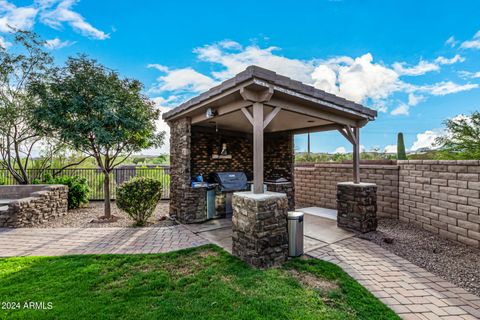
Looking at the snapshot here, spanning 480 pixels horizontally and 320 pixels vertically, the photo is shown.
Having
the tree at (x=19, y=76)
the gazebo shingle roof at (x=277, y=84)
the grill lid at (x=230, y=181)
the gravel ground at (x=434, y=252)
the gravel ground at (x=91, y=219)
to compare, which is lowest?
the gravel ground at (x=434, y=252)

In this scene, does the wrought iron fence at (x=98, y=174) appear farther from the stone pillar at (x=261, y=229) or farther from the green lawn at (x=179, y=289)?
the stone pillar at (x=261, y=229)

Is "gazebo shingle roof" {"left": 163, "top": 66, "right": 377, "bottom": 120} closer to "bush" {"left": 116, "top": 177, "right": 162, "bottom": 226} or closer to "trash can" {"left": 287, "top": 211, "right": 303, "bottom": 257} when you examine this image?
"bush" {"left": 116, "top": 177, "right": 162, "bottom": 226}

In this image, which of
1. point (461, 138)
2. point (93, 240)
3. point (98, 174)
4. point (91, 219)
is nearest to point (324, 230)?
point (93, 240)

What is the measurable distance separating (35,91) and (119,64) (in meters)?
2.28

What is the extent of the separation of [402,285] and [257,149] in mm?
2805

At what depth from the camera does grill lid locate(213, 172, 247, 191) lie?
677 centimetres

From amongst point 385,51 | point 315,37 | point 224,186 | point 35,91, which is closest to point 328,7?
point 315,37

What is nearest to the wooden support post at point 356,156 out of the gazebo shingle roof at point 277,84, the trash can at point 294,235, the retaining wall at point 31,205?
the gazebo shingle roof at point 277,84

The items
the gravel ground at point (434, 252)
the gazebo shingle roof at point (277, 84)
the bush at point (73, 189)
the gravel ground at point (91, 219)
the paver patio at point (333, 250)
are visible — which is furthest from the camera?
the bush at point (73, 189)

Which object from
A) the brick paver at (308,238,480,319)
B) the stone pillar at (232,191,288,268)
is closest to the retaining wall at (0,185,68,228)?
the stone pillar at (232,191,288,268)

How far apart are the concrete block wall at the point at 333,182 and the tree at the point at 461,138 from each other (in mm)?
2032

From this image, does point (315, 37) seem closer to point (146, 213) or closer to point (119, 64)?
point (119, 64)

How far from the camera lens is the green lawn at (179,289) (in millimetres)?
2400

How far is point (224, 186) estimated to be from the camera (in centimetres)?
671
